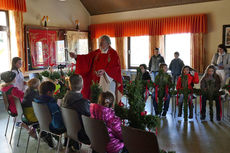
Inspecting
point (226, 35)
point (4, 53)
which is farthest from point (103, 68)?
point (226, 35)

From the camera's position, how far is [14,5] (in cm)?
644

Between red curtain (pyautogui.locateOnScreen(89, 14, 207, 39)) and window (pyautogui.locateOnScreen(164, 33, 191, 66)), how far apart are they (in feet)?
1.13

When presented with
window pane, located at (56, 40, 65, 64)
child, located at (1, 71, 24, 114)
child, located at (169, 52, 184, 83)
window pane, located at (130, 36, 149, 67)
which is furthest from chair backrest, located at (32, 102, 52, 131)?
window pane, located at (130, 36, 149, 67)

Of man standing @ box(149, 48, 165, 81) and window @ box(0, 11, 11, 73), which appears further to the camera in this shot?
man standing @ box(149, 48, 165, 81)

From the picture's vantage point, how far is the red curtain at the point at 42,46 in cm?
719

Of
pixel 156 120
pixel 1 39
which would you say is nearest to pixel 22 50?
pixel 1 39

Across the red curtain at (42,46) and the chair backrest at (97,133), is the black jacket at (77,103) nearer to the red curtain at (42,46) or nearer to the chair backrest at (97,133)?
the chair backrest at (97,133)

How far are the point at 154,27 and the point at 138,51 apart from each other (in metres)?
1.22

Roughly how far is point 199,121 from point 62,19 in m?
5.97

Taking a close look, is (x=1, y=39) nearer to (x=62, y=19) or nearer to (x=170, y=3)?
(x=62, y=19)

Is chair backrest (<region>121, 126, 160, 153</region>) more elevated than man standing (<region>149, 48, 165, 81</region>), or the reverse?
man standing (<region>149, 48, 165, 81</region>)

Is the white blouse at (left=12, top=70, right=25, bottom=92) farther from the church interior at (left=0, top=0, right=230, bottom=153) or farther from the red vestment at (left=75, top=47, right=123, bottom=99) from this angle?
the red vestment at (left=75, top=47, right=123, bottom=99)

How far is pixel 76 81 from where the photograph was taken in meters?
2.62

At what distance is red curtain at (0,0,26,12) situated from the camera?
244 inches
